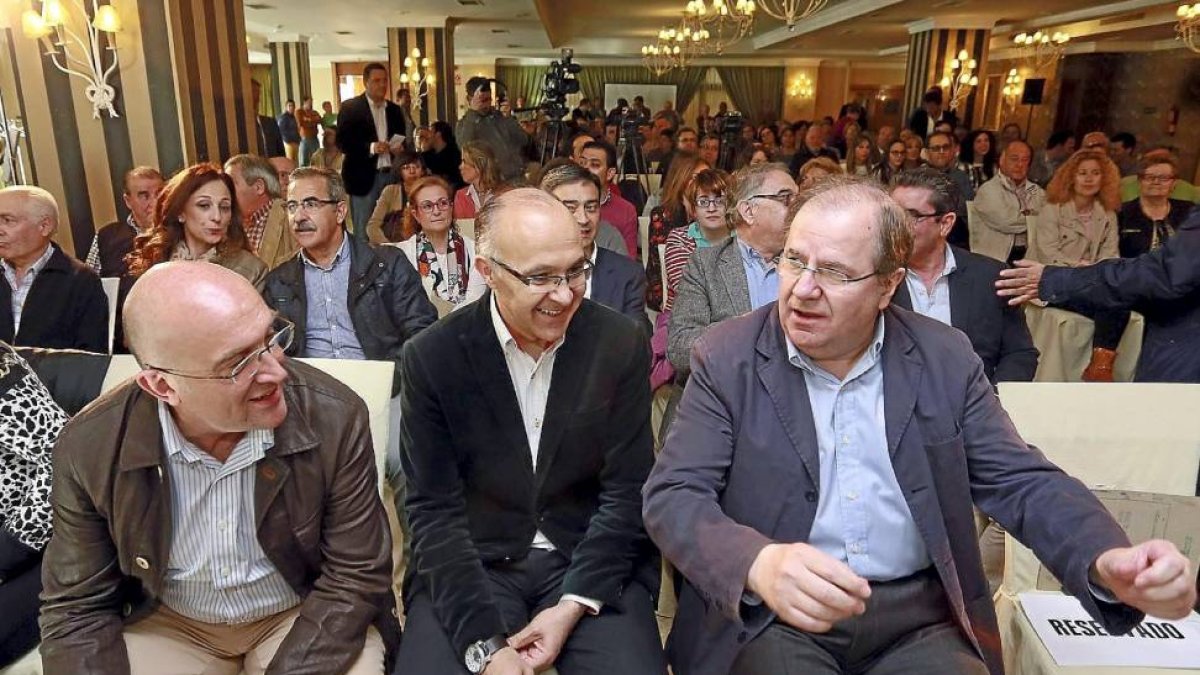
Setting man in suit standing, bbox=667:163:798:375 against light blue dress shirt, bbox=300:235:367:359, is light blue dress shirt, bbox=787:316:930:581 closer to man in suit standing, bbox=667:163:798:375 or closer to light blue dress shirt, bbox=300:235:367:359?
man in suit standing, bbox=667:163:798:375

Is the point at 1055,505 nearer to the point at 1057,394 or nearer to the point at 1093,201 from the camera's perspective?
the point at 1057,394

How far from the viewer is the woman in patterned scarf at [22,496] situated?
4.85ft

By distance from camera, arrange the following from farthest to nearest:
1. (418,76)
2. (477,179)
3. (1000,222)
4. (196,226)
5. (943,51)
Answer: (418,76) < (943,51) < (1000,222) < (477,179) < (196,226)

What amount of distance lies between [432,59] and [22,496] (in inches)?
441

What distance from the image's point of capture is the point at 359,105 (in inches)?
220

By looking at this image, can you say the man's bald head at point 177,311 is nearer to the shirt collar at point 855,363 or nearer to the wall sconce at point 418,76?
the shirt collar at point 855,363

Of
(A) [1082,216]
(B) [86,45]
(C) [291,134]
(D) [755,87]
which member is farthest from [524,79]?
(A) [1082,216]

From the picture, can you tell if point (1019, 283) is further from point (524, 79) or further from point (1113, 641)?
point (524, 79)

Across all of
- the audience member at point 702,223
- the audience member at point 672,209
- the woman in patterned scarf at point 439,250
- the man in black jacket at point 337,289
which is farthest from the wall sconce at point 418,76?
the man in black jacket at point 337,289

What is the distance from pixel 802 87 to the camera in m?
20.3

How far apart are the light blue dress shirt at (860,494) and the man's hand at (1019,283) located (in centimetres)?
114

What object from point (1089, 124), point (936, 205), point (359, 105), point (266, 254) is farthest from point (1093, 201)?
point (1089, 124)

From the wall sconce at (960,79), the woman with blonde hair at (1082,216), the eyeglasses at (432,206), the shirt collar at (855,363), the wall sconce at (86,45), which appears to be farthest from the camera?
the wall sconce at (960,79)

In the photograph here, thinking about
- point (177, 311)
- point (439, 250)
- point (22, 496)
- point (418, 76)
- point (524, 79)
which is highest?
point (524, 79)
